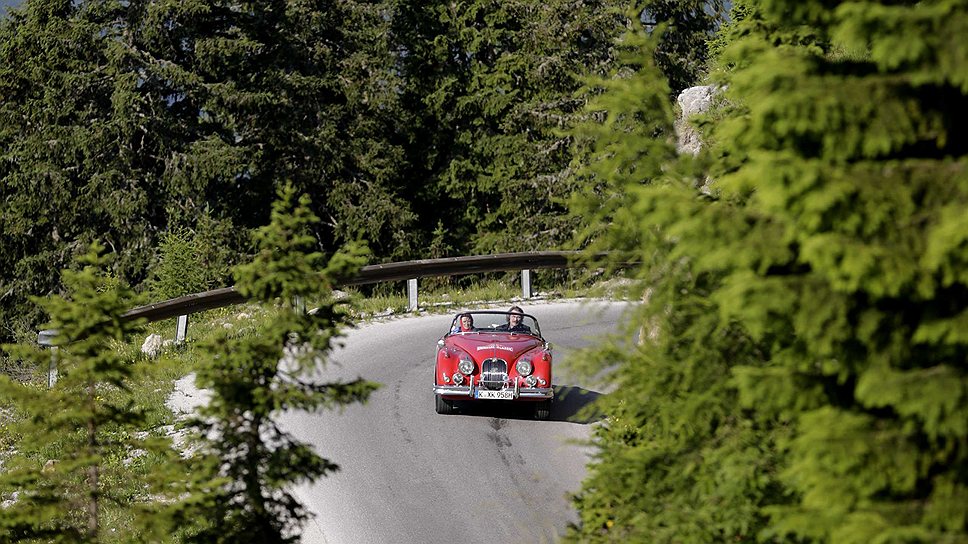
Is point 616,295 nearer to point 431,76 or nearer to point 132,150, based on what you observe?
point 132,150

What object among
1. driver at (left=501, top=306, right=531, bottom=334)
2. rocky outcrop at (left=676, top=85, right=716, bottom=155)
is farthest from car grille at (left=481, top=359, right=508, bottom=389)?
rocky outcrop at (left=676, top=85, right=716, bottom=155)

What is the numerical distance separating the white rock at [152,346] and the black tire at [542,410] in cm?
673

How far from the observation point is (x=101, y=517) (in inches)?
448

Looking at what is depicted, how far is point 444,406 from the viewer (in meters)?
14.6

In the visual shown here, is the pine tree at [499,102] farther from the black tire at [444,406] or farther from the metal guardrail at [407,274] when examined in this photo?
the black tire at [444,406]

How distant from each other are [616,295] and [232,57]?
24886 mm

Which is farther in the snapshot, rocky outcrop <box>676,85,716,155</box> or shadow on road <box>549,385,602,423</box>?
rocky outcrop <box>676,85,716,155</box>

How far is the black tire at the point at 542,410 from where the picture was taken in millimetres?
14477

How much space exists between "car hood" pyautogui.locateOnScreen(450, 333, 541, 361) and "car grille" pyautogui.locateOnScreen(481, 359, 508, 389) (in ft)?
0.25

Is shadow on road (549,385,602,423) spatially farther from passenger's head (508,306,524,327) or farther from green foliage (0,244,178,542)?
green foliage (0,244,178,542)

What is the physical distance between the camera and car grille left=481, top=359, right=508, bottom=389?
14047 mm

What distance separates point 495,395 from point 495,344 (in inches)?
28.8

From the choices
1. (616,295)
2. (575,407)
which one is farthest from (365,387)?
(575,407)

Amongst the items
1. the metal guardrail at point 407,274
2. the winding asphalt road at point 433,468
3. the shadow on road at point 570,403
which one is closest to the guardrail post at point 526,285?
the metal guardrail at point 407,274
